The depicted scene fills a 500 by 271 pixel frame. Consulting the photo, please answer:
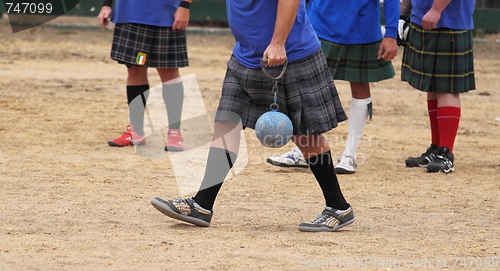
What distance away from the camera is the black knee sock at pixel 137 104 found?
5.84m

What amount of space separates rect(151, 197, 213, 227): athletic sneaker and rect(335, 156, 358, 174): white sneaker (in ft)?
5.42

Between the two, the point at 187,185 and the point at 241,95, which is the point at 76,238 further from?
the point at 187,185

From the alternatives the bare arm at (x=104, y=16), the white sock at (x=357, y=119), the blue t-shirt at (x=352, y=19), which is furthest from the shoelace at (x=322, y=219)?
the bare arm at (x=104, y=16)

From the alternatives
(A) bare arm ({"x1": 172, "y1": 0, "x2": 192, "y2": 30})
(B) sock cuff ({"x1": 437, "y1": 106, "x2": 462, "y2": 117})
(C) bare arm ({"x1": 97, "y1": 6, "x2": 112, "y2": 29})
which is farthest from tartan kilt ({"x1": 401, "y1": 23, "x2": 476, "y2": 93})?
(C) bare arm ({"x1": 97, "y1": 6, "x2": 112, "y2": 29})

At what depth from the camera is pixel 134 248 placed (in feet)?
11.0

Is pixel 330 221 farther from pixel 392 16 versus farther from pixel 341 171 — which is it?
pixel 392 16

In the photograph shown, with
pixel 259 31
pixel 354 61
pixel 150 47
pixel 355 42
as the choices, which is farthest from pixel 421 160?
pixel 259 31

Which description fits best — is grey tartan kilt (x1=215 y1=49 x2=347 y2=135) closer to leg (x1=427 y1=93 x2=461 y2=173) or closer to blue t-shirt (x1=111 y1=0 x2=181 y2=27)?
leg (x1=427 y1=93 x2=461 y2=173)

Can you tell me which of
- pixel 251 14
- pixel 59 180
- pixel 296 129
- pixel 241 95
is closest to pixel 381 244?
pixel 296 129

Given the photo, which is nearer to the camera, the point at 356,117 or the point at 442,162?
the point at 442,162

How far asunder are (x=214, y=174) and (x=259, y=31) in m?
0.67

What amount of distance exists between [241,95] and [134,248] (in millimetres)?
839

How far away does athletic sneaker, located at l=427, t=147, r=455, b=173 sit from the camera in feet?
17.0

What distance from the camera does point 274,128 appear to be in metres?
3.44
